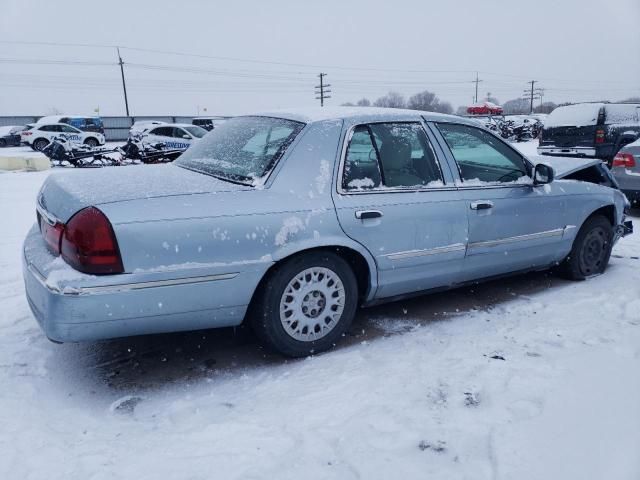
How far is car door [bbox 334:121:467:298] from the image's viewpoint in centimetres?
323

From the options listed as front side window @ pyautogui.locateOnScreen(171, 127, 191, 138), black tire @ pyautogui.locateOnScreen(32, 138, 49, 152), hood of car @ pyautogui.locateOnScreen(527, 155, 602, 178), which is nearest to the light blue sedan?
hood of car @ pyautogui.locateOnScreen(527, 155, 602, 178)

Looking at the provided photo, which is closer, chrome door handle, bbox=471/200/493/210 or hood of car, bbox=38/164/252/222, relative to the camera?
hood of car, bbox=38/164/252/222

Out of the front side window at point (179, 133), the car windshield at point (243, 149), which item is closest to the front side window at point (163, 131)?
the front side window at point (179, 133)

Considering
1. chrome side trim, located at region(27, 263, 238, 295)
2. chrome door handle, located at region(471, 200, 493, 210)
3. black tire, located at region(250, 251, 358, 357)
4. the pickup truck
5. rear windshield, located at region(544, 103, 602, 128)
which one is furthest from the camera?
rear windshield, located at region(544, 103, 602, 128)

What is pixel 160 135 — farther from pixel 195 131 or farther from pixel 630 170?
pixel 630 170

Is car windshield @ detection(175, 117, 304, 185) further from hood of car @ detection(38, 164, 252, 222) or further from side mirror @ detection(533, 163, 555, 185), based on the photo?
side mirror @ detection(533, 163, 555, 185)

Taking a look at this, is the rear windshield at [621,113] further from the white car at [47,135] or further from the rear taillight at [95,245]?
the white car at [47,135]

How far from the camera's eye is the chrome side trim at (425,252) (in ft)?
11.1

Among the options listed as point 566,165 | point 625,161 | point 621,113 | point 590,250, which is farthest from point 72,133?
point 590,250

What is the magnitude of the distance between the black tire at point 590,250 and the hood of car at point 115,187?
3.21 meters

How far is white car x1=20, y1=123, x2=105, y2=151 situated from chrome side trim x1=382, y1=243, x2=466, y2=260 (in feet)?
81.0

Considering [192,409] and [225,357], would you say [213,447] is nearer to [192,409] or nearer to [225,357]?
[192,409]

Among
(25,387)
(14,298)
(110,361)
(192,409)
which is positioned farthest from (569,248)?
(14,298)

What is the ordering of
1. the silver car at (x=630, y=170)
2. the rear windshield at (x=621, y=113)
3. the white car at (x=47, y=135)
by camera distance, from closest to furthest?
Answer: the silver car at (x=630, y=170) → the rear windshield at (x=621, y=113) → the white car at (x=47, y=135)
